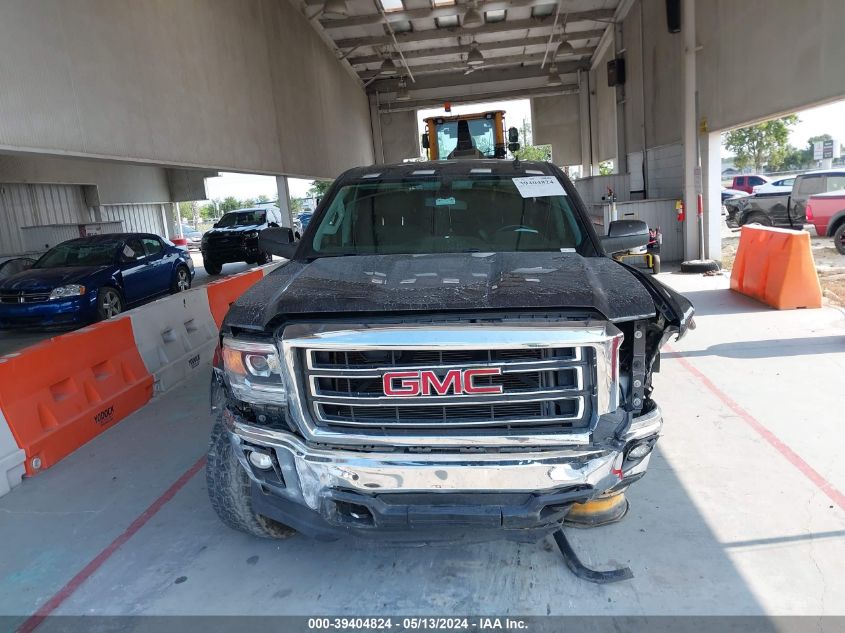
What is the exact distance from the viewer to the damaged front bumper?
239cm

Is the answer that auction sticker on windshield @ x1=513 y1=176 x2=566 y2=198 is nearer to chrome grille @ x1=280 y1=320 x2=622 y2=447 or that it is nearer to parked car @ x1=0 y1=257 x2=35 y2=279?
chrome grille @ x1=280 y1=320 x2=622 y2=447

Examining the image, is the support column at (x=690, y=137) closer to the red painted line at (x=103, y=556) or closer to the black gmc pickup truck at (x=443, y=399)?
the black gmc pickup truck at (x=443, y=399)

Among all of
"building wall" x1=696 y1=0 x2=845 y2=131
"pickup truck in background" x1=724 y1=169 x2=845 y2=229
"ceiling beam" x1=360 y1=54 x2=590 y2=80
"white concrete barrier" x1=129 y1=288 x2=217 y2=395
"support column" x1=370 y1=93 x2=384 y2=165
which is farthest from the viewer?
"support column" x1=370 y1=93 x2=384 y2=165

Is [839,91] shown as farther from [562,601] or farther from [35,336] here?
[35,336]

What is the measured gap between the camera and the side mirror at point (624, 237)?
390 cm

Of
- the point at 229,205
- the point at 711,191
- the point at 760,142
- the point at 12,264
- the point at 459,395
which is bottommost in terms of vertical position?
the point at 459,395

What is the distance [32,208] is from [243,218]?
638cm

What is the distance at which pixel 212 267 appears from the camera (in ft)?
56.2

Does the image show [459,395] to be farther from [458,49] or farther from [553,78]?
[553,78]

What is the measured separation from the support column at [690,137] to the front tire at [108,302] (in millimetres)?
10441

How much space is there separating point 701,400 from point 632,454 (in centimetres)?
288

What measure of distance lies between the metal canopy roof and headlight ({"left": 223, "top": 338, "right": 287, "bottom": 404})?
1572 cm

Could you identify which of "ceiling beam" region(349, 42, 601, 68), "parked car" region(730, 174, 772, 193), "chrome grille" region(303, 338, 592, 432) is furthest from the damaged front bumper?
"parked car" region(730, 174, 772, 193)

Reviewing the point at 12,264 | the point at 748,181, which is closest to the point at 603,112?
the point at 748,181
